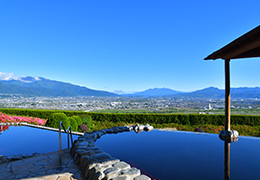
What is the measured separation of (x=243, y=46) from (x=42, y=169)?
5.07m

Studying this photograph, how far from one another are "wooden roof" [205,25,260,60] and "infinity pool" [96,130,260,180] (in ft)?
8.10

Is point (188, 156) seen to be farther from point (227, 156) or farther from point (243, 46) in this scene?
point (243, 46)

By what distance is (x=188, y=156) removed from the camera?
3869 millimetres

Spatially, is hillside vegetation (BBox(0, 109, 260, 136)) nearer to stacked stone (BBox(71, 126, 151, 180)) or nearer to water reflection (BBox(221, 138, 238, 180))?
water reflection (BBox(221, 138, 238, 180))

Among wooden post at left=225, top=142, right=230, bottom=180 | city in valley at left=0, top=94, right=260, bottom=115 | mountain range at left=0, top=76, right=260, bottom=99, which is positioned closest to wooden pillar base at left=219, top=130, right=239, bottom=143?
wooden post at left=225, top=142, right=230, bottom=180

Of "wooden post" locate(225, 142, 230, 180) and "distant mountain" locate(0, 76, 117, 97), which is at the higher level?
"distant mountain" locate(0, 76, 117, 97)

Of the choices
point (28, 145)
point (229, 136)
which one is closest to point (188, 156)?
point (229, 136)

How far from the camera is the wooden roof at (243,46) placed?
335 centimetres

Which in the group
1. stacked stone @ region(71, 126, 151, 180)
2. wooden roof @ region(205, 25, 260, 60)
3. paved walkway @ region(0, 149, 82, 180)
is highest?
wooden roof @ region(205, 25, 260, 60)

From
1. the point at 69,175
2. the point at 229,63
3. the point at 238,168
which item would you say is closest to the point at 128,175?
the point at 69,175

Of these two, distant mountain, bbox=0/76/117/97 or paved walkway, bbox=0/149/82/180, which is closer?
paved walkway, bbox=0/149/82/180

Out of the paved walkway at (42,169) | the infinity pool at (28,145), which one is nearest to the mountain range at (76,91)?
the infinity pool at (28,145)

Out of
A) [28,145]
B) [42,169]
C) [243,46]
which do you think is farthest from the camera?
[28,145]

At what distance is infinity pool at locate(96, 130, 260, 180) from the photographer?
304 centimetres
